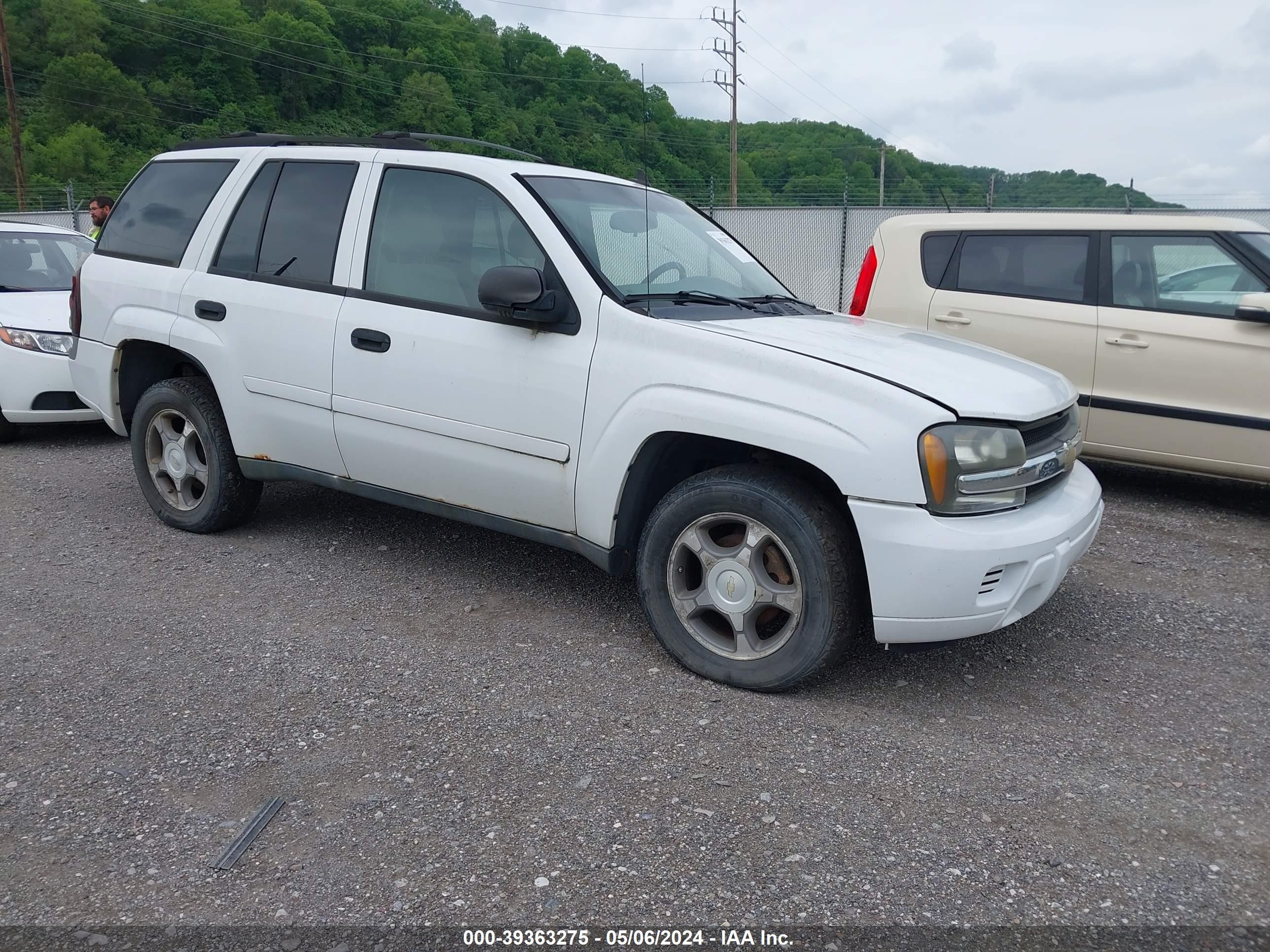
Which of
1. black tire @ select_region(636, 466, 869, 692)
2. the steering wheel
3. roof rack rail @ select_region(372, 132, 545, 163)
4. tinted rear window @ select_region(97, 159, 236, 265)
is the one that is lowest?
black tire @ select_region(636, 466, 869, 692)

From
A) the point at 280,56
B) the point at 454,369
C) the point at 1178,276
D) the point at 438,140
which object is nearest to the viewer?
the point at 454,369

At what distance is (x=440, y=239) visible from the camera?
416 centimetres

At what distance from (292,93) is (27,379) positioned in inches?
2048

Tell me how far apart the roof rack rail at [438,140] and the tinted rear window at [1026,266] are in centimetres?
324

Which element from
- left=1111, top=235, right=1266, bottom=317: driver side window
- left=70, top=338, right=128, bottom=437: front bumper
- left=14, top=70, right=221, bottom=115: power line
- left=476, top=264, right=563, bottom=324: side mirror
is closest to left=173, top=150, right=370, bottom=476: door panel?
left=70, top=338, right=128, bottom=437: front bumper

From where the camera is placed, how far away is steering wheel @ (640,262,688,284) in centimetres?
399

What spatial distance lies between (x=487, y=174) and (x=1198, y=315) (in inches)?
167

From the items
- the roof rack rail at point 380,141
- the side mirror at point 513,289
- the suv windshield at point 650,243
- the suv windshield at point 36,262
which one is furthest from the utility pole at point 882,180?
the side mirror at point 513,289

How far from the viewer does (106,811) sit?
2.78 metres

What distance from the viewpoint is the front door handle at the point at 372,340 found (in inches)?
163

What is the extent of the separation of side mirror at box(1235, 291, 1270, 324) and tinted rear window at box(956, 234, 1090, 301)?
862mm

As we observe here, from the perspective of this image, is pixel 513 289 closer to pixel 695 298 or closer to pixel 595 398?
pixel 595 398

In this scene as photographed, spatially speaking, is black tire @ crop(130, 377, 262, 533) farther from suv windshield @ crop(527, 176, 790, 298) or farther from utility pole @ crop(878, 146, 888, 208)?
utility pole @ crop(878, 146, 888, 208)

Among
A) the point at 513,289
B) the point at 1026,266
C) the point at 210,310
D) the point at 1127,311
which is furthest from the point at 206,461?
the point at 1127,311
